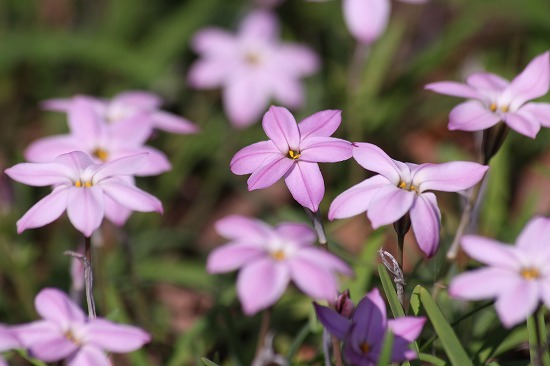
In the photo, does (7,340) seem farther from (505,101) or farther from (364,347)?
(505,101)

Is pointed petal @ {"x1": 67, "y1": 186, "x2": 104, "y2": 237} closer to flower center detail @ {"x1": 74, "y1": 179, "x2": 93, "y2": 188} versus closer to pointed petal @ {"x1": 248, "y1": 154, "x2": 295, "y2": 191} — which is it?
flower center detail @ {"x1": 74, "y1": 179, "x2": 93, "y2": 188}

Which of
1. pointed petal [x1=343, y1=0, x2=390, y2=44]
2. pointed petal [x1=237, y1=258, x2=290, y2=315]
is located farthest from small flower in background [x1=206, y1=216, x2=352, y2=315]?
pointed petal [x1=343, y1=0, x2=390, y2=44]

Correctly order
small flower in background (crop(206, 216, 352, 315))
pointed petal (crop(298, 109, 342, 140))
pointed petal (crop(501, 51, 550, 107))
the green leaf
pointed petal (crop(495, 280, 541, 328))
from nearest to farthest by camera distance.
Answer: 1. pointed petal (crop(495, 280, 541, 328))
2. small flower in background (crop(206, 216, 352, 315))
3. the green leaf
4. pointed petal (crop(298, 109, 342, 140))
5. pointed petal (crop(501, 51, 550, 107))

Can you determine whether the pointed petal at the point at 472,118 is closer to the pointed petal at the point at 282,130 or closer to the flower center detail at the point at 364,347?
the pointed petal at the point at 282,130

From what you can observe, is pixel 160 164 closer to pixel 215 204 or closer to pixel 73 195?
pixel 73 195

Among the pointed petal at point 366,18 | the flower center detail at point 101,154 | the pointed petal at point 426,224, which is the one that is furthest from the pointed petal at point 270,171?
the pointed petal at point 366,18

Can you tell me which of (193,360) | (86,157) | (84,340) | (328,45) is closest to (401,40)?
(328,45)
